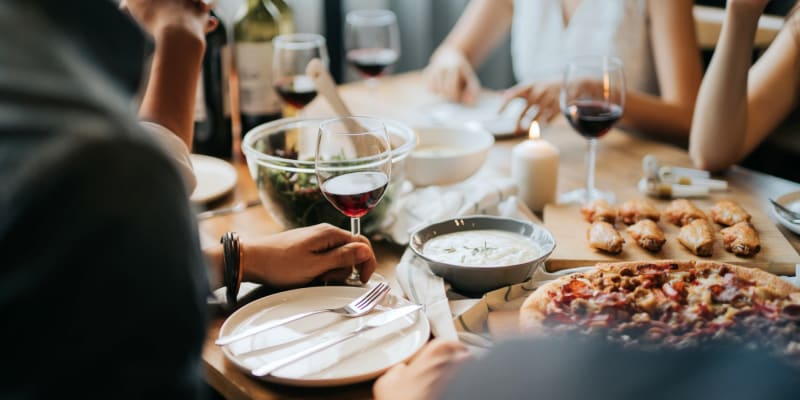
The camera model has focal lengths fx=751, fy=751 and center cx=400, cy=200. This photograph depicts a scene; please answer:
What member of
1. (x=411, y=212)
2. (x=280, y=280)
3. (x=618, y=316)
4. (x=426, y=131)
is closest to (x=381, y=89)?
(x=426, y=131)

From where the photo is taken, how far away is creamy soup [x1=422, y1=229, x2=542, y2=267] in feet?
3.55

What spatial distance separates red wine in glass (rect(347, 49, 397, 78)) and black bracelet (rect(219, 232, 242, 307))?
1.08 meters

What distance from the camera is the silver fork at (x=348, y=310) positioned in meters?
0.91

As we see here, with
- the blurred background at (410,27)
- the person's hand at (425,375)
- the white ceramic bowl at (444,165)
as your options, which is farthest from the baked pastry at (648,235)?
the blurred background at (410,27)

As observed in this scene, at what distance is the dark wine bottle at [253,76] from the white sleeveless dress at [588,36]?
2.68ft

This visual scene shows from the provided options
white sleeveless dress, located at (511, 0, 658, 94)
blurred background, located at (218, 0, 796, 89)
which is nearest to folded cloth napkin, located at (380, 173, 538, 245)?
white sleeveless dress, located at (511, 0, 658, 94)

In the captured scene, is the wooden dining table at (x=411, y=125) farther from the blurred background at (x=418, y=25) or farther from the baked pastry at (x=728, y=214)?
the blurred background at (x=418, y=25)

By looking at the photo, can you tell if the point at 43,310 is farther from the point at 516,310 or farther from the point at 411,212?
the point at 411,212

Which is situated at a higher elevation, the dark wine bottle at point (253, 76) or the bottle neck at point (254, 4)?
the bottle neck at point (254, 4)

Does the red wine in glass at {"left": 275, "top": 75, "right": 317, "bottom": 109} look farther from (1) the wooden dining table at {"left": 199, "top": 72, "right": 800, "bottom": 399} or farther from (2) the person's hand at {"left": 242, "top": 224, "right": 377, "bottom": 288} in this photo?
(2) the person's hand at {"left": 242, "top": 224, "right": 377, "bottom": 288}

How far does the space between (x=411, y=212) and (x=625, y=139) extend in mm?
738

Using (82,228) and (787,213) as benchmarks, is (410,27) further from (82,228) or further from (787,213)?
(82,228)

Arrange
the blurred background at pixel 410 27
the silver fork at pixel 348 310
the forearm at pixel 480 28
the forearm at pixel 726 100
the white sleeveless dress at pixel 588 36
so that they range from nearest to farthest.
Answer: the silver fork at pixel 348 310 < the forearm at pixel 726 100 < the white sleeveless dress at pixel 588 36 < the forearm at pixel 480 28 < the blurred background at pixel 410 27

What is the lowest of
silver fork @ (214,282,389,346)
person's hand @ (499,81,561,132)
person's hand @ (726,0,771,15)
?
silver fork @ (214,282,389,346)
